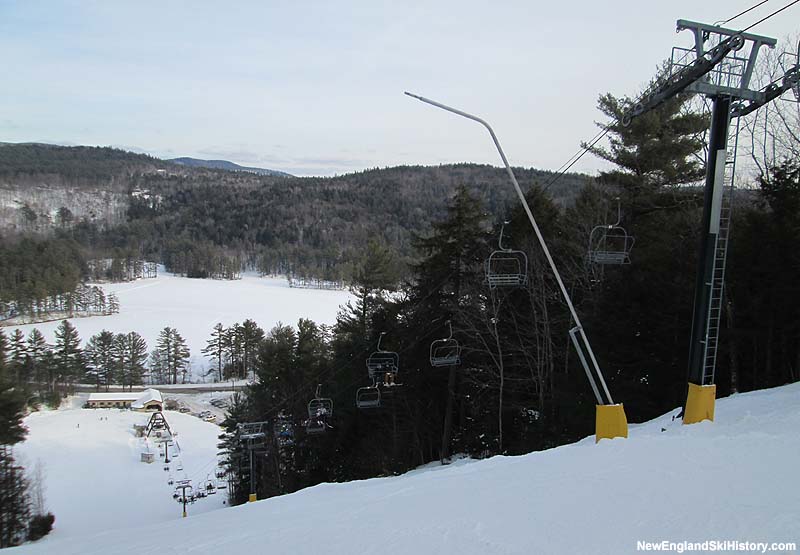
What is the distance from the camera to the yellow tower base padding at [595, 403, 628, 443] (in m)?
Result: 6.71

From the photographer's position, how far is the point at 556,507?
366 cm

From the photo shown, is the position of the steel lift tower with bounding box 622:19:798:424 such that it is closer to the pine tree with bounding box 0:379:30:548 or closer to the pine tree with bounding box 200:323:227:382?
the pine tree with bounding box 0:379:30:548

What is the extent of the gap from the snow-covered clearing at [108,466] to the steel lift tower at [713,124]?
81.7 feet

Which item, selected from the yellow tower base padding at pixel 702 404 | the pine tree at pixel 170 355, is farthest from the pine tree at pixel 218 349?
the yellow tower base padding at pixel 702 404

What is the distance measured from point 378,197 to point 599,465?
15921 cm

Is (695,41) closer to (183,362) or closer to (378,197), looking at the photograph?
(183,362)

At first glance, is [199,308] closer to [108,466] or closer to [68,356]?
[68,356]

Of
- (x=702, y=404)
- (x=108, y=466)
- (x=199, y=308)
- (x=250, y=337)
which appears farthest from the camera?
(x=199, y=308)

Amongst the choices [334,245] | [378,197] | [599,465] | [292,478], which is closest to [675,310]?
[599,465]

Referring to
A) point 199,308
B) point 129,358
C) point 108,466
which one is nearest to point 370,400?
point 108,466

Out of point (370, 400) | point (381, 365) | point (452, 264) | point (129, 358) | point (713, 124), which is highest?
point (713, 124)

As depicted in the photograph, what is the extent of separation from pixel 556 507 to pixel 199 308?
294 feet

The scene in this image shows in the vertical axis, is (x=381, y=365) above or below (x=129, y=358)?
above

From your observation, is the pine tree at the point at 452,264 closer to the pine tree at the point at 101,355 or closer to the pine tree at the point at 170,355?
the pine tree at the point at 170,355
